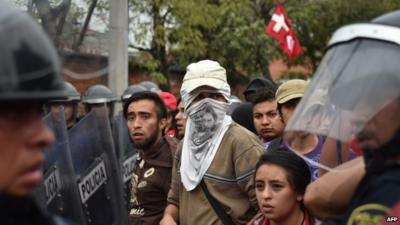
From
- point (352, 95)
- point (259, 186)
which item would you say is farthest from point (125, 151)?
point (352, 95)

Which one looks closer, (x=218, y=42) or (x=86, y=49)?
(x=86, y=49)

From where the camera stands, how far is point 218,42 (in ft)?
73.3

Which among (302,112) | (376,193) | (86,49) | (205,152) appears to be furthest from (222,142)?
(86,49)

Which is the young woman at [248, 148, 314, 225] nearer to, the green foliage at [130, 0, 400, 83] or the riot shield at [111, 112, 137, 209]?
the riot shield at [111, 112, 137, 209]

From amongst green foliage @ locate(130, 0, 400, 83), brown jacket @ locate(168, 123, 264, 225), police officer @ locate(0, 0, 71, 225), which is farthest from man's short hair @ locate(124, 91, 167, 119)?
green foliage @ locate(130, 0, 400, 83)

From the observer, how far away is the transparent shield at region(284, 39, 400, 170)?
250 cm

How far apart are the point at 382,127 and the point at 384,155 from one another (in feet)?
0.30

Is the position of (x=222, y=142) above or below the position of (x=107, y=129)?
above

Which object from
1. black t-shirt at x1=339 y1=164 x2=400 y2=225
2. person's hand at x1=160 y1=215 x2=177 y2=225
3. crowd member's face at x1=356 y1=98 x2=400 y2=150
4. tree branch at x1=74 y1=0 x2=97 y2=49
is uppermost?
crowd member's face at x1=356 y1=98 x2=400 y2=150

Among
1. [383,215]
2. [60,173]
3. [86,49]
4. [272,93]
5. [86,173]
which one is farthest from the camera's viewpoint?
[86,49]

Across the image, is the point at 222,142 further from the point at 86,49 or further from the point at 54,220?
the point at 86,49

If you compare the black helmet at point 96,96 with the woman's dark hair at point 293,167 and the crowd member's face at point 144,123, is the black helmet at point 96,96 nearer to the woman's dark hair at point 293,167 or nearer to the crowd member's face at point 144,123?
the crowd member's face at point 144,123

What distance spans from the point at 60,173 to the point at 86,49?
14.1 feet

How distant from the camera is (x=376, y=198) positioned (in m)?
2.38
